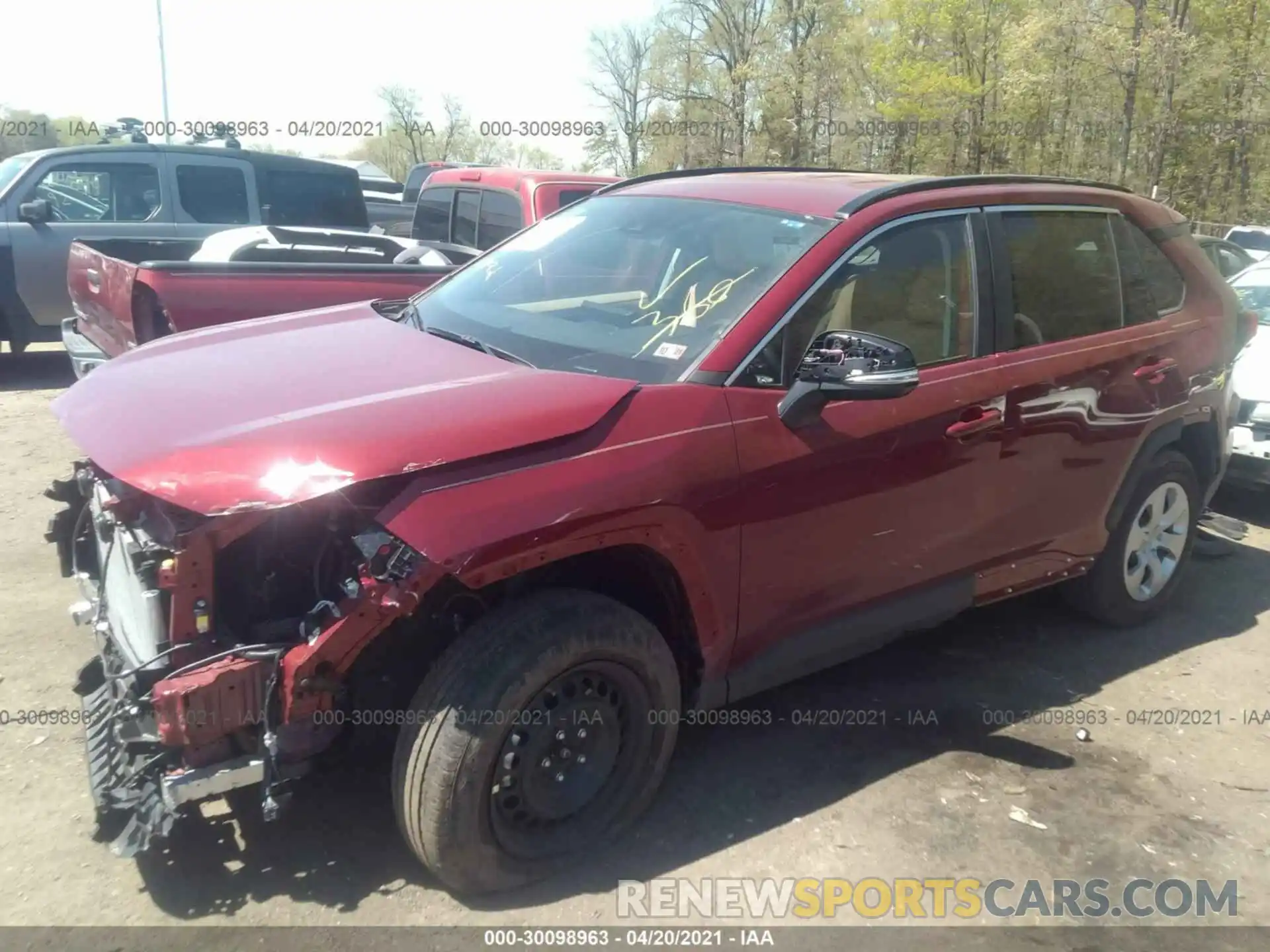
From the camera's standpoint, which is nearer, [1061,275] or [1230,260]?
[1061,275]

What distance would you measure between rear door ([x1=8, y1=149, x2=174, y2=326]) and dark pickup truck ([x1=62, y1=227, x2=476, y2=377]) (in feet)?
7.45

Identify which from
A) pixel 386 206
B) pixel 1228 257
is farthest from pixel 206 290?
pixel 386 206

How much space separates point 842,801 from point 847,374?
142 centimetres

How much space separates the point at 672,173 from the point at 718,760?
7.87ft

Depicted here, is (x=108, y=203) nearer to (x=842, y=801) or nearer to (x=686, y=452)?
(x=686, y=452)

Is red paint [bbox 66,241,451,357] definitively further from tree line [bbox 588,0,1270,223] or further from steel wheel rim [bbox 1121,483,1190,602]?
tree line [bbox 588,0,1270,223]

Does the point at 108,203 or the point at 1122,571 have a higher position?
the point at 108,203

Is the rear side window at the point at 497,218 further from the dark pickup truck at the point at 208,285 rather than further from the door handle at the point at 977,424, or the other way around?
the door handle at the point at 977,424

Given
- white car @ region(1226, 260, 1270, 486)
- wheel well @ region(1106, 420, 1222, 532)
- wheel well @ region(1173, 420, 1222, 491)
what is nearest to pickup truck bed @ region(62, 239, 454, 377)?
wheel well @ region(1106, 420, 1222, 532)

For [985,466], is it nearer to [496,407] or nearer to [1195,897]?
[1195,897]

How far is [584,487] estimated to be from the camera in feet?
8.64

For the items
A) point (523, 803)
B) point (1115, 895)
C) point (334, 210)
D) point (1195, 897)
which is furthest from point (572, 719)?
point (334, 210)

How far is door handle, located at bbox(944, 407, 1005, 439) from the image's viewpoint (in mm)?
3500

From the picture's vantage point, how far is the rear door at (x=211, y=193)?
9359 millimetres
